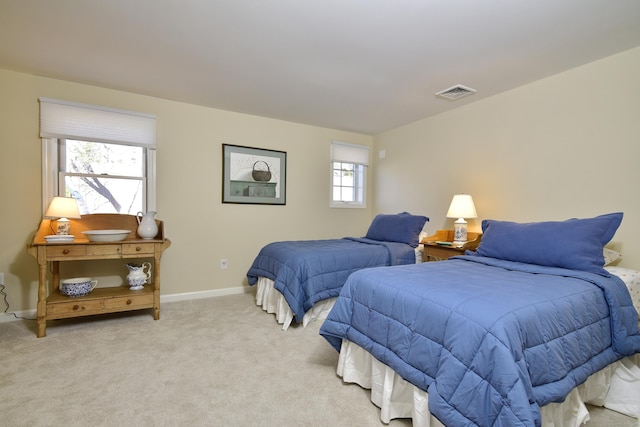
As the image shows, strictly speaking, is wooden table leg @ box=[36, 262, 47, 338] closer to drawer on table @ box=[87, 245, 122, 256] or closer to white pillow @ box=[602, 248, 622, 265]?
drawer on table @ box=[87, 245, 122, 256]

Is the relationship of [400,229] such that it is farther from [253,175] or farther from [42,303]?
[42,303]

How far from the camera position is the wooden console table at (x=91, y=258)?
2494 mm

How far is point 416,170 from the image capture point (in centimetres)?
414

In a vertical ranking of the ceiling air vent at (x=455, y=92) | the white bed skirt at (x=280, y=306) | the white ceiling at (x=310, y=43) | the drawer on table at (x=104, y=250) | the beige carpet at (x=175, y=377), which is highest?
the white ceiling at (x=310, y=43)

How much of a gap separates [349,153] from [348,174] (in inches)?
13.4

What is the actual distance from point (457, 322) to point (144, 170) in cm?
337

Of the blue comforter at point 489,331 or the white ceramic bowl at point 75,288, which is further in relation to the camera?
the white ceramic bowl at point 75,288

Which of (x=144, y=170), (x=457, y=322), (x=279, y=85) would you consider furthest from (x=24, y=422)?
(x=279, y=85)

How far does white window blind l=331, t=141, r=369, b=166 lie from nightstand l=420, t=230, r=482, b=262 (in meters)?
1.74

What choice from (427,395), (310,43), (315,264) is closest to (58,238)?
(315,264)

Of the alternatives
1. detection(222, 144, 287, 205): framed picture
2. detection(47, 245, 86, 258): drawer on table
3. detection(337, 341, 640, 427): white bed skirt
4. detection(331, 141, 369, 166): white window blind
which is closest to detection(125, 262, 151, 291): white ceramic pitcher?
detection(47, 245, 86, 258): drawer on table

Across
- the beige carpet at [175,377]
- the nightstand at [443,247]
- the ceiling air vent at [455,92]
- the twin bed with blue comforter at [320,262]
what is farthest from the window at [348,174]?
the beige carpet at [175,377]

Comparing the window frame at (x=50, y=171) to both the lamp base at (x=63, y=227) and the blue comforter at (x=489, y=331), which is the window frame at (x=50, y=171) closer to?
the lamp base at (x=63, y=227)

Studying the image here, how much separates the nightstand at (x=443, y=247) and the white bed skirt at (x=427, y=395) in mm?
1439
